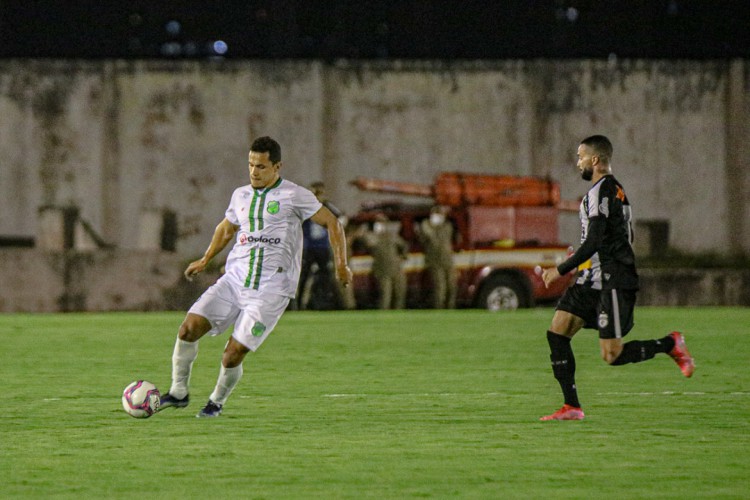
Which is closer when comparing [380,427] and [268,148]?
[380,427]

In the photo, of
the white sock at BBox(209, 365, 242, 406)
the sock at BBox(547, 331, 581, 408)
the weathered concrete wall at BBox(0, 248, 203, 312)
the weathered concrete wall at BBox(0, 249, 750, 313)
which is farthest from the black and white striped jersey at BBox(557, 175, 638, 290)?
the weathered concrete wall at BBox(0, 248, 203, 312)

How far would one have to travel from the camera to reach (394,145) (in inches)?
1238

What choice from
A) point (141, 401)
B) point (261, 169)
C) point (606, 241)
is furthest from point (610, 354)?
point (141, 401)

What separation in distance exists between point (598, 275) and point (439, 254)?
1469 centimetres

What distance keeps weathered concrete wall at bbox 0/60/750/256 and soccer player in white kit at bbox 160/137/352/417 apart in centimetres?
2184

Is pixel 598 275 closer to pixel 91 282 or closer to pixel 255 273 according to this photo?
pixel 255 273

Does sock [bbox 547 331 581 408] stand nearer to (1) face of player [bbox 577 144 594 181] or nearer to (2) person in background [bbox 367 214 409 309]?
(1) face of player [bbox 577 144 594 181]

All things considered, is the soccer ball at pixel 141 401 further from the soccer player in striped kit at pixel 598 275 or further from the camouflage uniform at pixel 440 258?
the camouflage uniform at pixel 440 258

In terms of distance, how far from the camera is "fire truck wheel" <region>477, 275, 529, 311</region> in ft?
Result: 78.6

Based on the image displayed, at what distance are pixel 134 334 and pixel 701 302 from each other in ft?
45.0

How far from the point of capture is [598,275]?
872 cm

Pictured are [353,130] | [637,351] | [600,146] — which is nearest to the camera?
[600,146]

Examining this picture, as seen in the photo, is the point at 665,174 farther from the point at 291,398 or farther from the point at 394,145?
the point at 291,398

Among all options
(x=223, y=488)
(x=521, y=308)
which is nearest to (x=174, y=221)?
(x=521, y=308)
